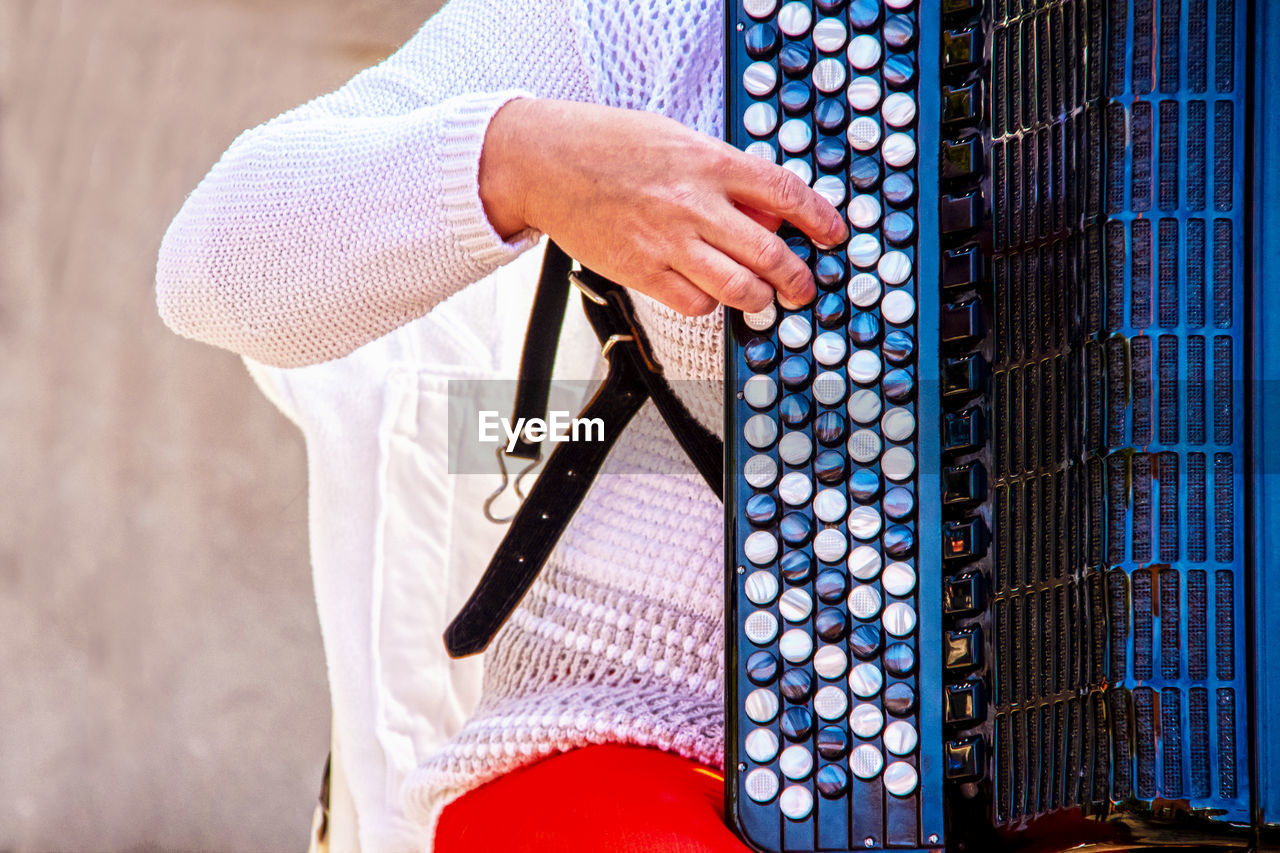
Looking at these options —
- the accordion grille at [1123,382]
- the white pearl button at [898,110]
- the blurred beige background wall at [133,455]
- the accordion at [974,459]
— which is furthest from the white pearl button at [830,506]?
the blurred beige background wall at [133,455]

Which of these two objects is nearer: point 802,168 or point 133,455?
point 802,168

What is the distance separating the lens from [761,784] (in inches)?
24.5

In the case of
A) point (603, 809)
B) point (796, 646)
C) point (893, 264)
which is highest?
point (893, 264)

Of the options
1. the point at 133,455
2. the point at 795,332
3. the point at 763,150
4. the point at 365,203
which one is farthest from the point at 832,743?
the point at 133,455

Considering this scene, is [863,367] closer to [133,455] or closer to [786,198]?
[786,198]

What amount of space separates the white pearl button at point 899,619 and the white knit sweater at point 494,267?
6.1 inches

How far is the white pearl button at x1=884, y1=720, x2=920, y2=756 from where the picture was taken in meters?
0.63

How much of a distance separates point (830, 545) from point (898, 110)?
24 cm

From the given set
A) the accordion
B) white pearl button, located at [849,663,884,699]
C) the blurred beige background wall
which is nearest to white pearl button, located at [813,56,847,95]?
the accordion

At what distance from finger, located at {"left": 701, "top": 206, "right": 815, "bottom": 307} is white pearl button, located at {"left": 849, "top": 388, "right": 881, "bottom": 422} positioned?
60mm

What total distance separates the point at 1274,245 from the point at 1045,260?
110 mm

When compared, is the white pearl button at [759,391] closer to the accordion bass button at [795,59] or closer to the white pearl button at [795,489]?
the white pearl button at [795,489]

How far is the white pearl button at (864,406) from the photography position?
623mm

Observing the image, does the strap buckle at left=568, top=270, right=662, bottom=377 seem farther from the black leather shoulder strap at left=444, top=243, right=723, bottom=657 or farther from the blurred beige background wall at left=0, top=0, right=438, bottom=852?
the blurred beige background wall at left=0, top=0, right=438, bottom=852
